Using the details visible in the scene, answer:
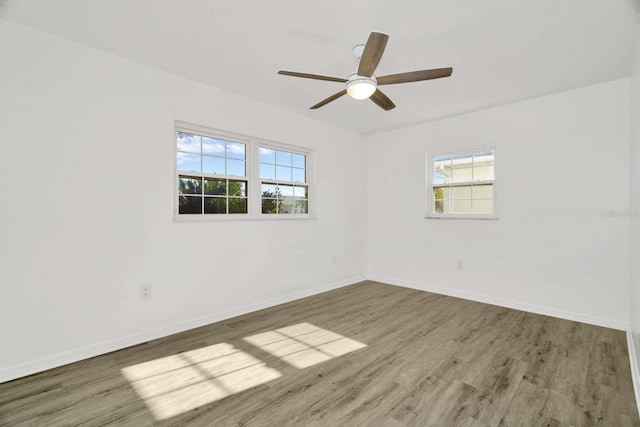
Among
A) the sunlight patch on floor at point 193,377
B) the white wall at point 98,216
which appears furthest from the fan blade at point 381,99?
the sunlight patch on floor at point 193,377

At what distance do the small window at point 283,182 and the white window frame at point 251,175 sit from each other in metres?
0.05

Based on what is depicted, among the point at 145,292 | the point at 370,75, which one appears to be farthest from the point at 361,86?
the point at 145,292

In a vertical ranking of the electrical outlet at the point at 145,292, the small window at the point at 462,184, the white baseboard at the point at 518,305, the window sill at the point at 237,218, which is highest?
the small window at the point at 462,184

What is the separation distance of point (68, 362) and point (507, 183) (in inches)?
193

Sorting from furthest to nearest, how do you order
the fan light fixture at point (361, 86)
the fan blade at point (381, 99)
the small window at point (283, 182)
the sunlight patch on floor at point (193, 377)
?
the small window at point (283, 182), the fan blade at point (381, 99), the fan light fixture at point (361, 86), the sunlight patch on floor at point (193, 377)

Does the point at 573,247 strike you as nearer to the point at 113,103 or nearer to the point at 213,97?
the point at 213,97

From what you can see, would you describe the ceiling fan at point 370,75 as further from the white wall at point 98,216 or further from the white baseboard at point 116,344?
the white baseboard at point 116,344

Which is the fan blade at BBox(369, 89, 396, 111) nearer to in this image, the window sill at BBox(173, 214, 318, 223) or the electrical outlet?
the window sill at BBox(173, 214, 318, 223)

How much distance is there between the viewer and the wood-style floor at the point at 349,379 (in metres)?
1.80

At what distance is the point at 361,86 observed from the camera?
2.36 meters

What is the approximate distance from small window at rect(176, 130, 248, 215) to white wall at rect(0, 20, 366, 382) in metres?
0.18

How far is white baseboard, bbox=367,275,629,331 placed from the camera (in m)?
3.18

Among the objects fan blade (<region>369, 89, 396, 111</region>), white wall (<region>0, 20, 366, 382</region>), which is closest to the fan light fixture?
fan blade (<region>369, 89, 396, 111</region>)

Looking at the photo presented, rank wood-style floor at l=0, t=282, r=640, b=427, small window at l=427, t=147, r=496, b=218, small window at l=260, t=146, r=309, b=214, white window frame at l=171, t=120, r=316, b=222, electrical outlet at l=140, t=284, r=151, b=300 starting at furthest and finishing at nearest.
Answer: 1. small window at l=427, t=147, r=496, b=218
2. small window at l=260, t=146, r=309, b=214
3. white window frame at l=171, t=120, r=316, b=222
4. electrical outlet at l=140, t=284, r=151, b=300
5. wood-style floor at l=0, t=282, r=640, b=427
